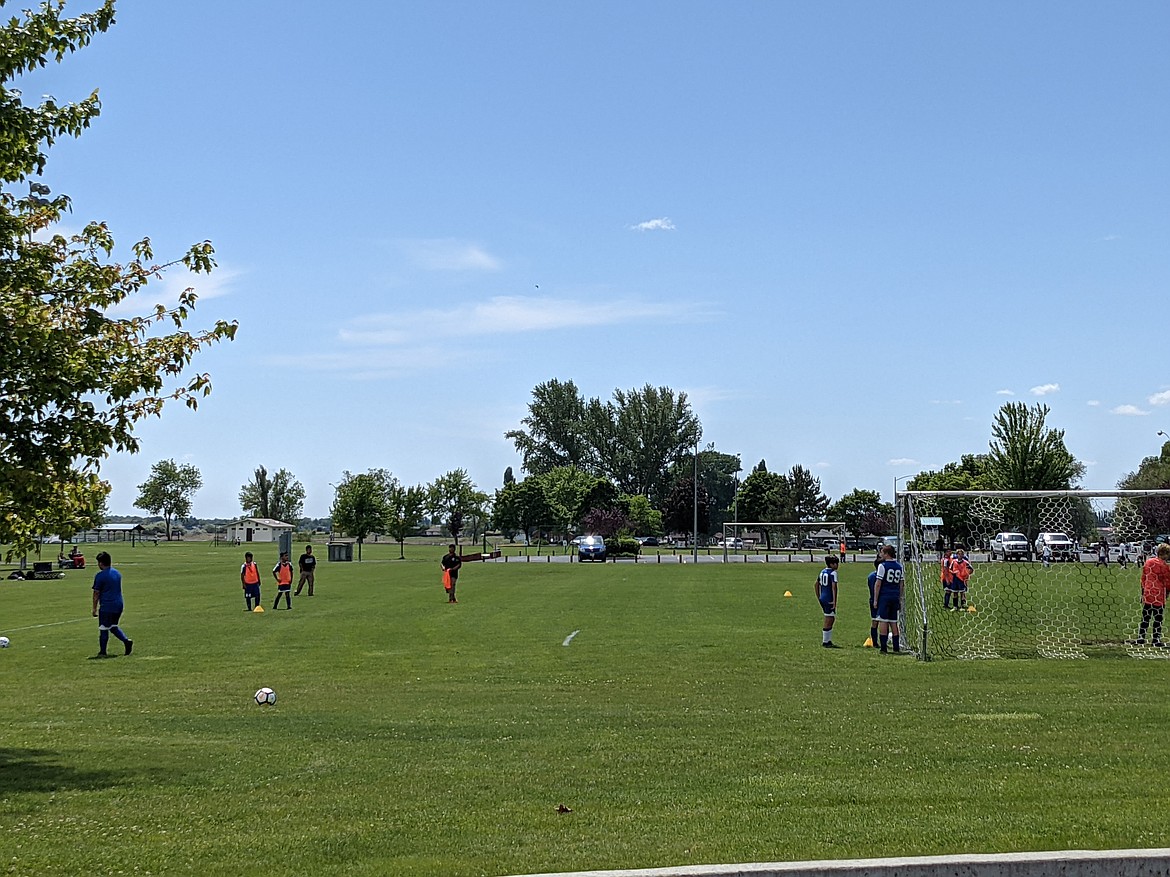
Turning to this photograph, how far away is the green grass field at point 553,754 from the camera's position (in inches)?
272

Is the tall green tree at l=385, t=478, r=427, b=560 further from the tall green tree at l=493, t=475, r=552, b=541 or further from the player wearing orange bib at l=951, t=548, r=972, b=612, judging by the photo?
the player wearing orange bib at l=951, t=548, r=972, b=612

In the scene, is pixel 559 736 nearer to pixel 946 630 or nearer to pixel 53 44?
pixel 53 44

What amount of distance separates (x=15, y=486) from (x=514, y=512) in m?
107

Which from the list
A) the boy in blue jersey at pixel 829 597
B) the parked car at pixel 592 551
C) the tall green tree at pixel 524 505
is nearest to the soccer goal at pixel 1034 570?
the boy in blue jersey at pixel 829 597

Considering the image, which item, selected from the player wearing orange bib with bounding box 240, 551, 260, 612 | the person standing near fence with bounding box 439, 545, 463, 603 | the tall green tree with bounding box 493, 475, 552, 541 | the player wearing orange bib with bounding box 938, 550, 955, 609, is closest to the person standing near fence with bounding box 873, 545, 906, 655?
the player wearing orange bib with bounding box 938, 550, 955, 609

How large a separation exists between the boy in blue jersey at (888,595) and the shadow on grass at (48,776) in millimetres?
13513

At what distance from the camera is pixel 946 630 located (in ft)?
78.2

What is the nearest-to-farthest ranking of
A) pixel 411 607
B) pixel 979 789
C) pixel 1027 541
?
pixel 979 789 < pixel 1027 541 < pixel 411 607

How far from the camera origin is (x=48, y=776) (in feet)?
31.4

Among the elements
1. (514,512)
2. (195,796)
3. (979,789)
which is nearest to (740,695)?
(979,789)

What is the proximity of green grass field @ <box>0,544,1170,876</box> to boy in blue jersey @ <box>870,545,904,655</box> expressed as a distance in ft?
3.03

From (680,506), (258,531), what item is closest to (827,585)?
(680,506)

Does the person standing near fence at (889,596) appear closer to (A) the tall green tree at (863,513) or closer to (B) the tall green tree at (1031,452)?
(B) the tall green tree at (1031,452)

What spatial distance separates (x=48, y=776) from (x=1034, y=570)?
2350cm
